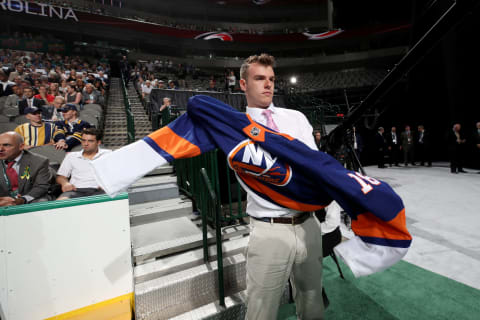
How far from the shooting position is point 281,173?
1.07 metres

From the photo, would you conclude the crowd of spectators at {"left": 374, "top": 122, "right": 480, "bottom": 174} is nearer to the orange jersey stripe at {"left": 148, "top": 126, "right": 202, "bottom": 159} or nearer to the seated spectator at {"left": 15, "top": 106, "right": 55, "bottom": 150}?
the orange jersey stripe at {"left": 148, "top": 126, "right": 202, "bottom": 159}

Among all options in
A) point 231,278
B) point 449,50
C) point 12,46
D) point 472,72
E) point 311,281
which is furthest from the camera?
point 12,46

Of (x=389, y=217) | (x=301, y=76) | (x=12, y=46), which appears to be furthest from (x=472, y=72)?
(x=12, y=46)

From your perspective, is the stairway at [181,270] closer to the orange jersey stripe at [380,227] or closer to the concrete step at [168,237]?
the concrete step at [168,237]

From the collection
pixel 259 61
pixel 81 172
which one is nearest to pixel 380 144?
pixel 259 61

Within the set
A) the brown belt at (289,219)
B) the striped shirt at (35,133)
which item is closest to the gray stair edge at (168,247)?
the brown belt at (289,219)

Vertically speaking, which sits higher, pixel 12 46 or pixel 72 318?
pixel 12 46

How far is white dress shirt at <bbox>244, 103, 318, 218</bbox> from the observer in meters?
1.21

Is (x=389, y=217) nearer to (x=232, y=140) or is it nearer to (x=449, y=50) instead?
(x=232, y=140)

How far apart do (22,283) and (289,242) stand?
2036 mm

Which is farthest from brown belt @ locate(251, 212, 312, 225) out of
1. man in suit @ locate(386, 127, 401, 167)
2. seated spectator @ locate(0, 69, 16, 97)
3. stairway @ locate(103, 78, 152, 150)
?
man in suit @ locate(386, 127, 401, 167)

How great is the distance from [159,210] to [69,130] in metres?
3.08

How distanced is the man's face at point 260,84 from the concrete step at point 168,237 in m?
1.91

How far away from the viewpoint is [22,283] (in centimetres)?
167
